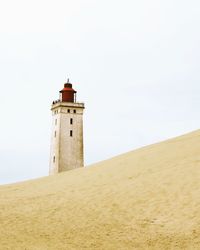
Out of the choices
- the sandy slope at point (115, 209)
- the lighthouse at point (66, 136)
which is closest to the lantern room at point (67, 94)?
the lighthouse at point (66, 136)

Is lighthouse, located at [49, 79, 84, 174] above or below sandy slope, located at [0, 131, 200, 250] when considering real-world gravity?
above

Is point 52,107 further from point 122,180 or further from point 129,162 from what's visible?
point 122,180

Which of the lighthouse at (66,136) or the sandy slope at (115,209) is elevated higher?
the lighthouse at (66,136)

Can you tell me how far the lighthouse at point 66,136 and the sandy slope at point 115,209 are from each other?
78.2 feet

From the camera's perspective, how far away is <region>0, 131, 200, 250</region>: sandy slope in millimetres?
22312

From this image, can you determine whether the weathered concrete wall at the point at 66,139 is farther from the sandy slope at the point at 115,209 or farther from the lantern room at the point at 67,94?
the sandy slope at the point at 115,209

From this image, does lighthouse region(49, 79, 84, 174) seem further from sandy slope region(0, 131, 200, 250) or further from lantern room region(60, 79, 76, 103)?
sandy slope region(0, 131, 200, 250)

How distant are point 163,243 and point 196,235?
1462 mm

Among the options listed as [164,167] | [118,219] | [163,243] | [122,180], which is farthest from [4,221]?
[164,167]

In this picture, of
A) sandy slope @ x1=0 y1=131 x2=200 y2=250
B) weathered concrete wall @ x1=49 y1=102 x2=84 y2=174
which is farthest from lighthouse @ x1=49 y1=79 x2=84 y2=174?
sandy slope @ x1=0 y1=131 x2=200 y2=250

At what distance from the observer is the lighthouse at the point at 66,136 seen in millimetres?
63125

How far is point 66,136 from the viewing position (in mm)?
63906

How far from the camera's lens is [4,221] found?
Result: 25.1 m

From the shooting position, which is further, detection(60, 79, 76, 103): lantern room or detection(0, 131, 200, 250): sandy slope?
detection(60, 79, 76, 103): lantern room
